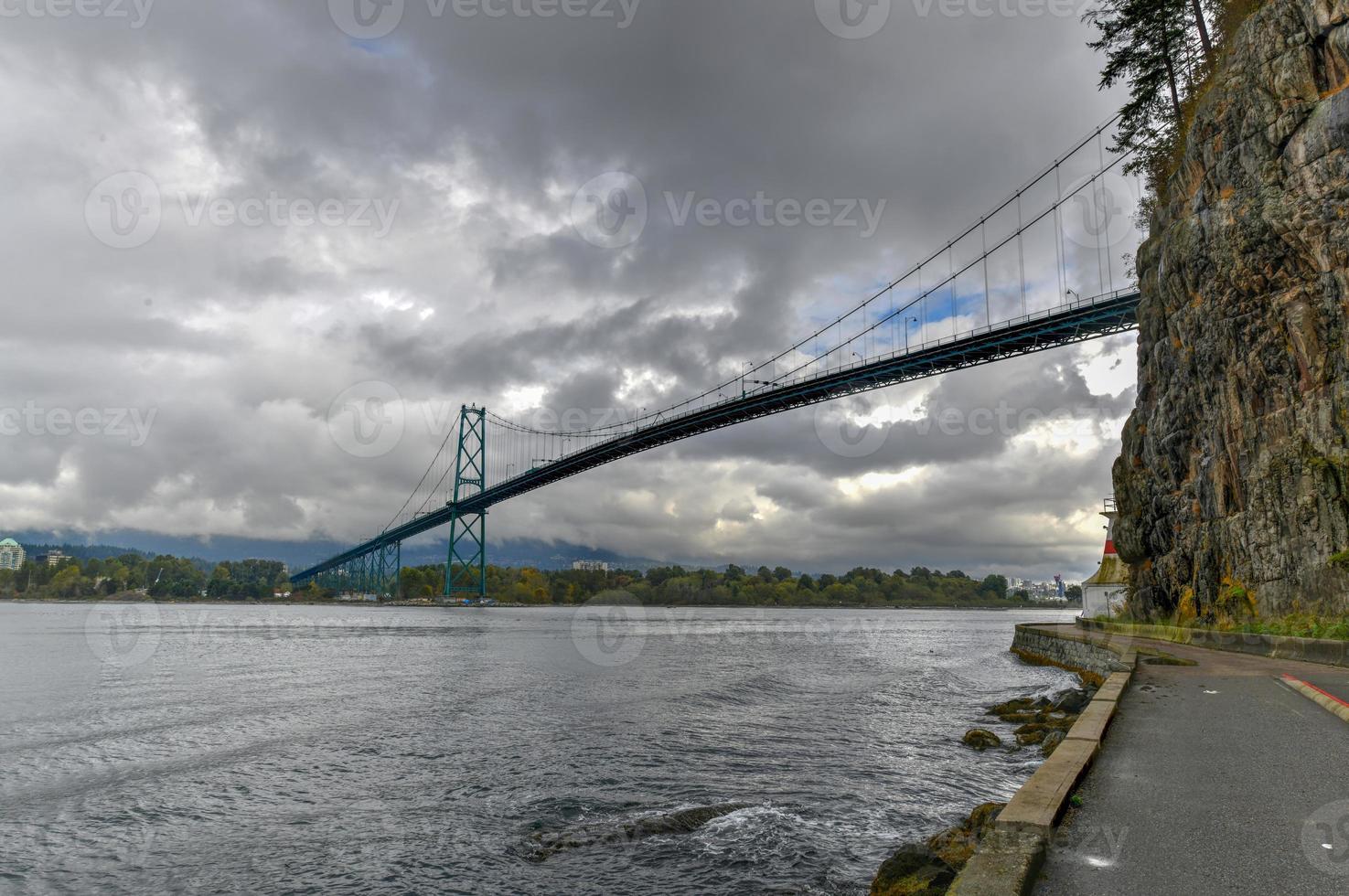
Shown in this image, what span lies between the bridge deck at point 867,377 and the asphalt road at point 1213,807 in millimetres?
32185

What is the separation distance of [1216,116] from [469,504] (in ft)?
244

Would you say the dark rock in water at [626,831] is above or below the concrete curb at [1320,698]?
below

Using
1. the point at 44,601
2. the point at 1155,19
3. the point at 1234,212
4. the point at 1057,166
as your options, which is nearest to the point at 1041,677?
the point at 1234,212

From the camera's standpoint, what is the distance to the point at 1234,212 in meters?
19.7

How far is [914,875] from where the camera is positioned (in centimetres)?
592

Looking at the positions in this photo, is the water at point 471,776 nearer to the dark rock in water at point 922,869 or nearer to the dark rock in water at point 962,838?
the dark rock in water at point 962,838

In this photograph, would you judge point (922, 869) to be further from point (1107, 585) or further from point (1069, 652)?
point (1107, 585)

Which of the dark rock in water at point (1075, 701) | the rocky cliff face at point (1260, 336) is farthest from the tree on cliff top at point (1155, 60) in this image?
the dark rock in water at point (1075, 701)

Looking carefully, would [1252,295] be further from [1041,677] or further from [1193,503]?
[1041,677]

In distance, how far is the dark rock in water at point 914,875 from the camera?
5.66m

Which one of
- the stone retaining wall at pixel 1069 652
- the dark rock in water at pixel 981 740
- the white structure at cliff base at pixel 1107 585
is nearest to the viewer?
the dark rock in water at pixel 981 740

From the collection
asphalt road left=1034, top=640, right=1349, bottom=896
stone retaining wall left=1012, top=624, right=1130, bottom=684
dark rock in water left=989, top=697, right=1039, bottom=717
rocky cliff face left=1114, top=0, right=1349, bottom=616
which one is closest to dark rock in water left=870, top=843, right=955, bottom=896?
asphalt road left=1034, top=640, right=1349, bottom=896

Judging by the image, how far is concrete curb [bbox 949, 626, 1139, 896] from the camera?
4.06 meters

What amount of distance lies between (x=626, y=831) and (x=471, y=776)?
3.86 metres
